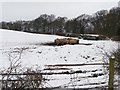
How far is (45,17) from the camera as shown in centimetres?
11400

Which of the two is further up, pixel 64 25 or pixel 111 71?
pixel 64 25

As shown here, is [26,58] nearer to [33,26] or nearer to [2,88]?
[2,88]

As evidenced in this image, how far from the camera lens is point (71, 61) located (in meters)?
27.0

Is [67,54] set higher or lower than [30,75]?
lower

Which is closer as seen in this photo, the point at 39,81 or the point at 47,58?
the point at 39,81

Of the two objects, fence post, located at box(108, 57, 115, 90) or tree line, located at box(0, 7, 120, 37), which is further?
tree line, located at box(0, 7, 120, 37)

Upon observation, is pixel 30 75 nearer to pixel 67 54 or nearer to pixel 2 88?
pixel 2 88

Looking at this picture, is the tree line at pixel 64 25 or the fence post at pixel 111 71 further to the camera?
the tree line at pixel 64 25

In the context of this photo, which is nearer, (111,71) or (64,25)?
(111,71)

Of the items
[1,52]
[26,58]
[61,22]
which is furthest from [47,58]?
[61,22]

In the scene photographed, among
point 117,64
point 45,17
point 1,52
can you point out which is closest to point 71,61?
point 1,52

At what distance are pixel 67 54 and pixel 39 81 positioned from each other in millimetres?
25065

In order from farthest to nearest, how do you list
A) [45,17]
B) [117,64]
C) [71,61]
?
[45,17]
[71,61]
[117,64]

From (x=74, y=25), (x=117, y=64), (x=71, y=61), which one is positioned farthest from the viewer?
(x=74, y=25)
